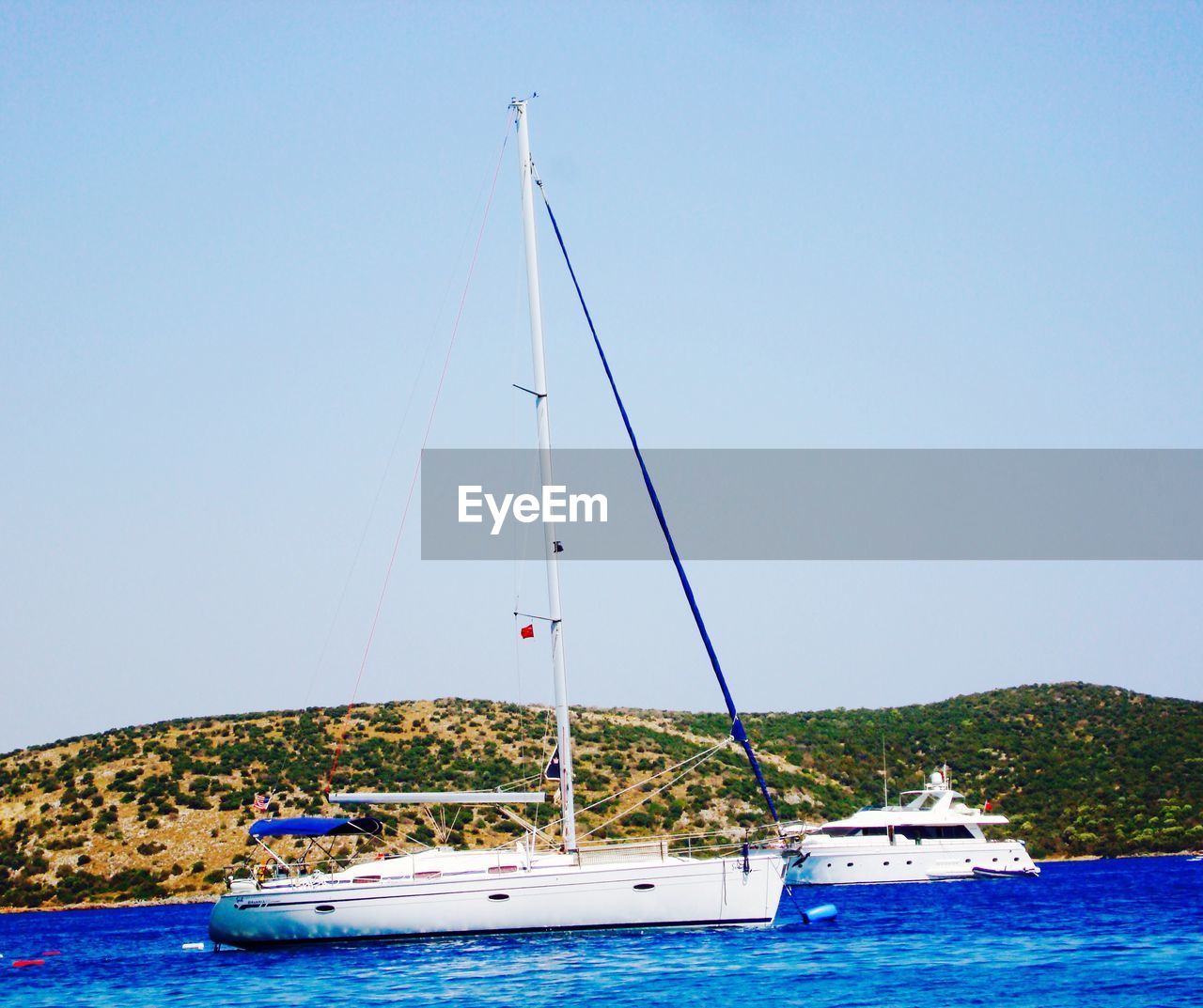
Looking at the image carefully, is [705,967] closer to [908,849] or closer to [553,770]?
[553,770]

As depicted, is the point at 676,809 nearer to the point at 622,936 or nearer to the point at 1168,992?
the point at 622,936

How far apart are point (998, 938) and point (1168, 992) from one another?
9.15 metres

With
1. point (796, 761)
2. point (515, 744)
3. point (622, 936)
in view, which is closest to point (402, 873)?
point (622, 936)

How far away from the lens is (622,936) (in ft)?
102

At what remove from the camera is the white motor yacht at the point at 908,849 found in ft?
195

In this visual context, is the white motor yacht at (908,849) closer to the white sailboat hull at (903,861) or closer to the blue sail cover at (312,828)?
the white sailboat hull at (903,861)

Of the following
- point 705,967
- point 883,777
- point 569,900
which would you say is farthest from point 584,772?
point 705,967

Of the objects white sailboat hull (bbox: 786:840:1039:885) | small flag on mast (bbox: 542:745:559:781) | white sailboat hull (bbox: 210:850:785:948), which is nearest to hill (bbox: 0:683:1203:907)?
white sailboat hull (bbox: 786:840:1039:885)

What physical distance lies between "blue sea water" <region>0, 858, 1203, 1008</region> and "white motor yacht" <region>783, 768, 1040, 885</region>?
57.1 feet

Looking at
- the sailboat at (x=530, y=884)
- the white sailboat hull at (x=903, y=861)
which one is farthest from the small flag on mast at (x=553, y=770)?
the white sailboat hull at (x=903, y=861)

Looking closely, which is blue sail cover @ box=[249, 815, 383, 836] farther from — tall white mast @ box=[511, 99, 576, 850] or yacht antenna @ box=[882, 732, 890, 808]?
yacht antenna @ box=[882, 732, 890, 808]

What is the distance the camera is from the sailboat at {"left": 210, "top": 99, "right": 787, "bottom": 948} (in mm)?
31000

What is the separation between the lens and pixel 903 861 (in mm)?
60469

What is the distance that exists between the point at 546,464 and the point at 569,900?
10008 mm
